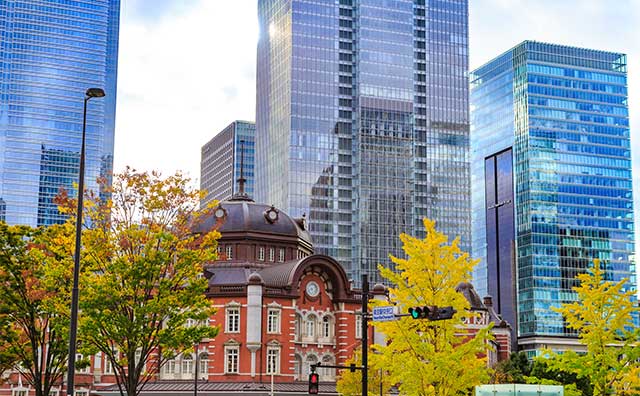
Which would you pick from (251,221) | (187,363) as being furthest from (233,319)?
(251,221)

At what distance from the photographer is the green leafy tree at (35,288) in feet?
144

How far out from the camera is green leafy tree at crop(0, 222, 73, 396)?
4388 cm

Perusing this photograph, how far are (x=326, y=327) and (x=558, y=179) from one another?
10456cm

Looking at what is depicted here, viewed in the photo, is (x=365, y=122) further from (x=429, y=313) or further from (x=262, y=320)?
(x=429, y=313)

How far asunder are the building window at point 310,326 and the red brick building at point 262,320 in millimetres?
89

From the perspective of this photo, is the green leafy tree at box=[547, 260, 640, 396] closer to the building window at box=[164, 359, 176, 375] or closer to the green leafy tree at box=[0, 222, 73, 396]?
the green leafy tree at box=[0, 222, 73, 396]

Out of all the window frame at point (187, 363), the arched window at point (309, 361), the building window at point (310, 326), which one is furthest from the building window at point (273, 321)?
the window frame at point (187, 363)

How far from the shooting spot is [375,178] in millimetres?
165000

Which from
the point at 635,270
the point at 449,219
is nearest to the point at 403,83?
the point at 449,219

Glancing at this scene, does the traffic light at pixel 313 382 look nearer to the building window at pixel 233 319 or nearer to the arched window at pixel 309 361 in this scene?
the building window at pixel 233 319

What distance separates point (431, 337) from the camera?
1613 inches

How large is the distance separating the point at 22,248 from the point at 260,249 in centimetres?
4128

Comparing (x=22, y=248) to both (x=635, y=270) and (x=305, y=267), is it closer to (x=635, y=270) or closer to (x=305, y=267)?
(x=305, y=267)

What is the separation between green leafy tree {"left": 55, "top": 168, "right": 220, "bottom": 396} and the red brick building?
31354 millimetres
